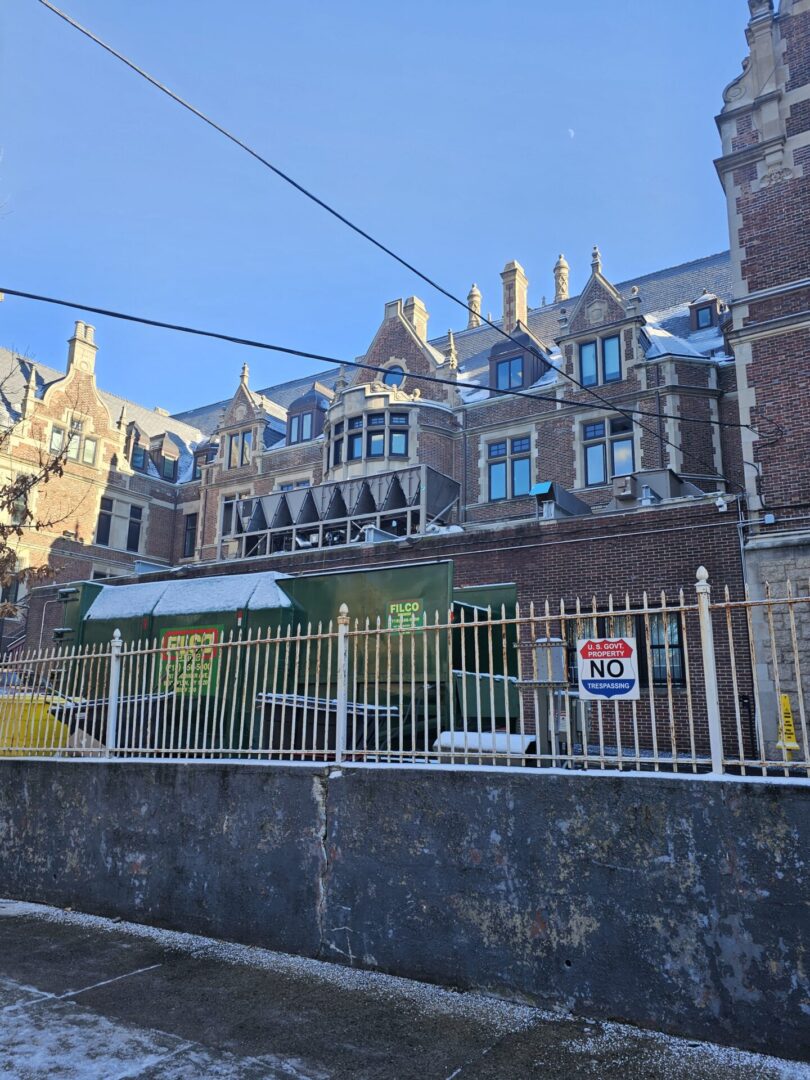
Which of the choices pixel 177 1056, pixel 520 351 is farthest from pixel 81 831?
pixel 520 351

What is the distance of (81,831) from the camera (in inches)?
323

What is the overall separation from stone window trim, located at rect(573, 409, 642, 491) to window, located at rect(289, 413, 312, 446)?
44.5ft

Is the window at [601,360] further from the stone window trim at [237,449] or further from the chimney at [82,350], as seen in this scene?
the chimney at [82,350]

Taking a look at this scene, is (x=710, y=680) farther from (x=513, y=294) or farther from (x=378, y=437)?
(x=513, y=294)

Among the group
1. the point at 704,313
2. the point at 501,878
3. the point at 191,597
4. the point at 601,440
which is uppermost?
the point at 704,313

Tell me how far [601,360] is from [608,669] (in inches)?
837

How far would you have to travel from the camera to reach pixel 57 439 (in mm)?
35406

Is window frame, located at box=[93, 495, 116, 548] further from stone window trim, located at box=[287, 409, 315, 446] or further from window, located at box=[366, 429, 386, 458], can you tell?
window, located at box=[366, 429, 386, 458]

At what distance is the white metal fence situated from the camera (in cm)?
571

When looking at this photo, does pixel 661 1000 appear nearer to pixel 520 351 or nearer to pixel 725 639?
pixel 725 639

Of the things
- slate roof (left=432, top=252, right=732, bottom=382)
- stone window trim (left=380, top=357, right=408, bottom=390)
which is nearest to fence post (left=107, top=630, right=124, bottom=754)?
stone window trim (left=380, top=357, right=408, bottom=390)

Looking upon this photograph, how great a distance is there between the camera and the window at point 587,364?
25281 millimetres

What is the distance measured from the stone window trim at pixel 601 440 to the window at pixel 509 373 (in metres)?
3.67

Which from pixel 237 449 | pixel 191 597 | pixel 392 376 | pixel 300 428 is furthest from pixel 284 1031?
pixel 237 449
